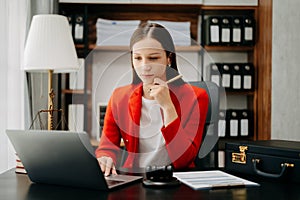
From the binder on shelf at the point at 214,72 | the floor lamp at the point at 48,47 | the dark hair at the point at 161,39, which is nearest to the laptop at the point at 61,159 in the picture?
the dark hair at the point at 161,39

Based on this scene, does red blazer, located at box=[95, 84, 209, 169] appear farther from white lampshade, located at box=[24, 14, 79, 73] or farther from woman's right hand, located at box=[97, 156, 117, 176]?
white lampshade, located at box=[24, 14, 79, 73]

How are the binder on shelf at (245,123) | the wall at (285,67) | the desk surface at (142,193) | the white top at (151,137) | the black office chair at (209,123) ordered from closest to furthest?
the desk surface at (142,193)
the white top at (151,137)
the black office chair at (209,123)
the wall at (285,67)
the binder on shelf at (245,123)

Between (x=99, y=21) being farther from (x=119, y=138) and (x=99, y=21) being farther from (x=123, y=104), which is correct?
(x=123, y=104)

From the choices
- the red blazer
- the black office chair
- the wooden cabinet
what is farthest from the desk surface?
the wooden cabinet

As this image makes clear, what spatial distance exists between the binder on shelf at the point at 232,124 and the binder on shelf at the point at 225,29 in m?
0.52

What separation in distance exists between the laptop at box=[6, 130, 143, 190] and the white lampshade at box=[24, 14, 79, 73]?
3.24 feet

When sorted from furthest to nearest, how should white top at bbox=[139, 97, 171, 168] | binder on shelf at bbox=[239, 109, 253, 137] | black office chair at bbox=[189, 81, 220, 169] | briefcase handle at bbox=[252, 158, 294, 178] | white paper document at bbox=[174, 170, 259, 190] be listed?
binder on shelf at bbox=[239, 109, 253, 137], black office chair at bbox=[189, 81, 220, 169], white top at bbox=[139, 97, 171, 168], briefcase handle at bbox=[252, 158, 294, 178], white paper document at bbox=[174, 170, 259, 190]

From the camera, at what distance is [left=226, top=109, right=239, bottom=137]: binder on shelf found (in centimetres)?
326

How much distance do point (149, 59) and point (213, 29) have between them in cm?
222

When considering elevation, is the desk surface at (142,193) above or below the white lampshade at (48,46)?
below

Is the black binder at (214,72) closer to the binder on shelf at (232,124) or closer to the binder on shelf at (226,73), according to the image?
the binder on shelf at (226,73)

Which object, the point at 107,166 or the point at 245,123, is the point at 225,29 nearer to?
the point at 245,123

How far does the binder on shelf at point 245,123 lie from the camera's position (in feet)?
10.8

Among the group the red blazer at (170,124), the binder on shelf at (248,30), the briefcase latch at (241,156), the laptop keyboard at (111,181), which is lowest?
the laptop keyboard at (111,181)
